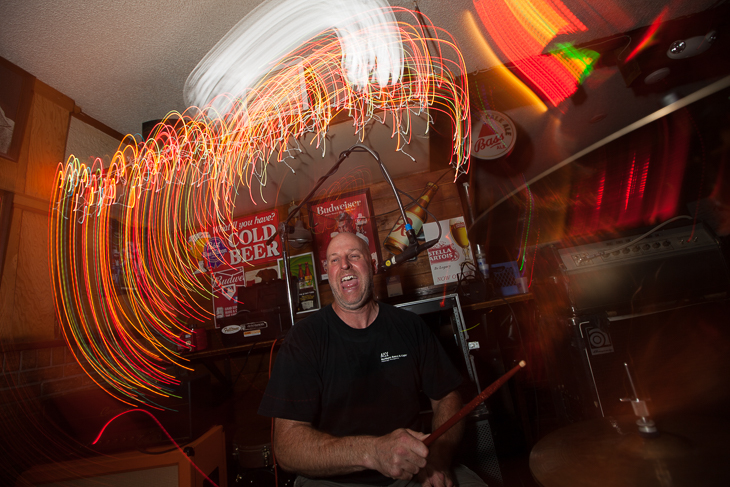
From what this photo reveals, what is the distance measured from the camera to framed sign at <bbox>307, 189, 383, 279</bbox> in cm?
354

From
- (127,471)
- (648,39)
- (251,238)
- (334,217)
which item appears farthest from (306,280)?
(648,39)

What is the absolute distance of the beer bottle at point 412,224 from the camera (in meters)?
3.15

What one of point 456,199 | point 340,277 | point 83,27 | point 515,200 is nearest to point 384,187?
point 456,199

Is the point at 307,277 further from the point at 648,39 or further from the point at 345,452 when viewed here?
the point at 648,39

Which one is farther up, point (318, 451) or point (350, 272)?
point (350, 272)

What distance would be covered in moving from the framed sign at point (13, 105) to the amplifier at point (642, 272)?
389 cm

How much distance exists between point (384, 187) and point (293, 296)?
1750 mm

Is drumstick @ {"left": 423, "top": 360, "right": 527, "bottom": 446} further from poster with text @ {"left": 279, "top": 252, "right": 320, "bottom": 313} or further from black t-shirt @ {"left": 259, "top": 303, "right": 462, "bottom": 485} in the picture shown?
poster with text @ {"left": 279, "top": 252, "right": 320, "bottom": 313}

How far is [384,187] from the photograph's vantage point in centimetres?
372

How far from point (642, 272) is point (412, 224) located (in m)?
1.72

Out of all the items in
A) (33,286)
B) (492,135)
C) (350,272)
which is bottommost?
(350,272)

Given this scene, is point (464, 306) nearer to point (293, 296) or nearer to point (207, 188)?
point (293, 296)

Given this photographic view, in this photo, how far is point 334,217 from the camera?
12.0 ft

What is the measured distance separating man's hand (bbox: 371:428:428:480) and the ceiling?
237cm
